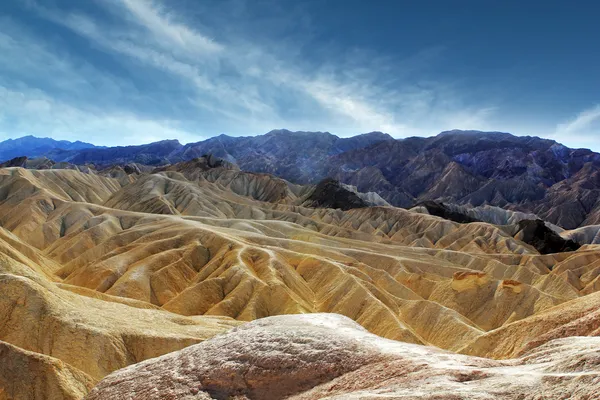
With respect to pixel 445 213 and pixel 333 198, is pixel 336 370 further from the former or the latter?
pixel 445 213

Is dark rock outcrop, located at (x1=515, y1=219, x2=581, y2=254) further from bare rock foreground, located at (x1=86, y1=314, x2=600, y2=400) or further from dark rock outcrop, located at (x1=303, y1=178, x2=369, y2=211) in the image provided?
bare rock foreground, located at (x1=86, y1=314, x2=600, y2=400)

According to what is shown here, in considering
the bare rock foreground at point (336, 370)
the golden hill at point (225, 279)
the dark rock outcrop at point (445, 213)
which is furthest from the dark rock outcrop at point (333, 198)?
the bare rock foreground at point (336, 370)

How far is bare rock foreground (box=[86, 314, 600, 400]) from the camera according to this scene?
8422 mm

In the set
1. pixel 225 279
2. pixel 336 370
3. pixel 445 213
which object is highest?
pixel 445 213

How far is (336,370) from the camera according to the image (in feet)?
38.2

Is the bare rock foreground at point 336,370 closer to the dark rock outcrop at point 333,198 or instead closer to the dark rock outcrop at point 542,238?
the dark rock outcrop at point 542,238

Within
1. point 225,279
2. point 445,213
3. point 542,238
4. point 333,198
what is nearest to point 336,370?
point 225,279

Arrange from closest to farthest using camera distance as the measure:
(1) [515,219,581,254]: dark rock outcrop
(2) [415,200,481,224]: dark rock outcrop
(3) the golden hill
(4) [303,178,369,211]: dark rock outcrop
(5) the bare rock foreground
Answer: (5) the bare rock foreground → (3) the golden hill → (1) [515,219,581,254]: dark rock outcrop → (2) [415,200,481,224]: dark rock outcrop → (4) [303,178,369,211]: dark rock outcrop

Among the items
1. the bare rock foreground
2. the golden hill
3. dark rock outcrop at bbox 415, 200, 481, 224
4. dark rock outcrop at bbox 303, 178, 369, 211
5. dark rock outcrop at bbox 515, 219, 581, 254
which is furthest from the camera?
dark rock outcrop at bbox 303, 178, 369, 211

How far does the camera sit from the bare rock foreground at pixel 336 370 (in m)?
8.42

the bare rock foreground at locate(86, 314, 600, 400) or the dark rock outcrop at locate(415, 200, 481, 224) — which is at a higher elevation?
the dark rock outcrop at locate(415, 200, 481, 224)

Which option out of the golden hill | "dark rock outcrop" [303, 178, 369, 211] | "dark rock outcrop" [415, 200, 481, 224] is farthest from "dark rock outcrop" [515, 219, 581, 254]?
"dark rock outcrop" [303, 178, 369, 211]

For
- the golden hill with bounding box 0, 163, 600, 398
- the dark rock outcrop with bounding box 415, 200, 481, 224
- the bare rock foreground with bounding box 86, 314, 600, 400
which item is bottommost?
the golden hill with bounding box 0, 163, 600, 398

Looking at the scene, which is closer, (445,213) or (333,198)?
(445,213)
